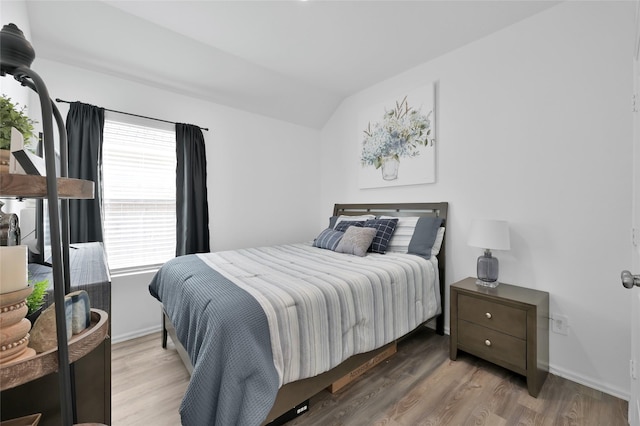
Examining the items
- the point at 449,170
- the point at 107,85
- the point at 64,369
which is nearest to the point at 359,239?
the point at 449,170

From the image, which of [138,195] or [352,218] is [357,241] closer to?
[352,218]

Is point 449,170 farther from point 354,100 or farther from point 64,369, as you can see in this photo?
point 64,369

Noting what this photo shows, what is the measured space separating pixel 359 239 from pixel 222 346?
67.9 inches

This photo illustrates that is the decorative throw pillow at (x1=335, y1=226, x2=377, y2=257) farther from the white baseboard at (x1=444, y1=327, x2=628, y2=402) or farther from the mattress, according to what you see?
the white baseboard at (x1=444, y1=327, x2=628, y2=402)

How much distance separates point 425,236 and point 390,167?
3.14 feet

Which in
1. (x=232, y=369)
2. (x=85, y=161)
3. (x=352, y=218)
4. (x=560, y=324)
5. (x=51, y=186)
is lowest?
(x=560, y=324)

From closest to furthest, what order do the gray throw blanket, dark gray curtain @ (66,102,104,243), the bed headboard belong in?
the gray throw blanket, dark gray curtain @ (66,102,104,243), the bed headboard

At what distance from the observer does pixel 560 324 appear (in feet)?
6.85

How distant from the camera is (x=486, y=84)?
8.23 feet

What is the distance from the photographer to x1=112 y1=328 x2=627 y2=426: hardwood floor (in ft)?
5.37

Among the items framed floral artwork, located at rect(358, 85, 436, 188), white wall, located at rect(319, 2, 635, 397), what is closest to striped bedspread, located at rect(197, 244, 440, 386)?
white wall, located at rect(319, 2, 635, 397)

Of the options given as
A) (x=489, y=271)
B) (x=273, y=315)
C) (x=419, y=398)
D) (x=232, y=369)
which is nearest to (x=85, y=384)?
(x=232, y=369)

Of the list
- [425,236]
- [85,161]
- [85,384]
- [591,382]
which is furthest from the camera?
[425,236]

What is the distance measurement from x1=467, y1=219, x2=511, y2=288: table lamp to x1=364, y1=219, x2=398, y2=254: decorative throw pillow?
2.59ft
